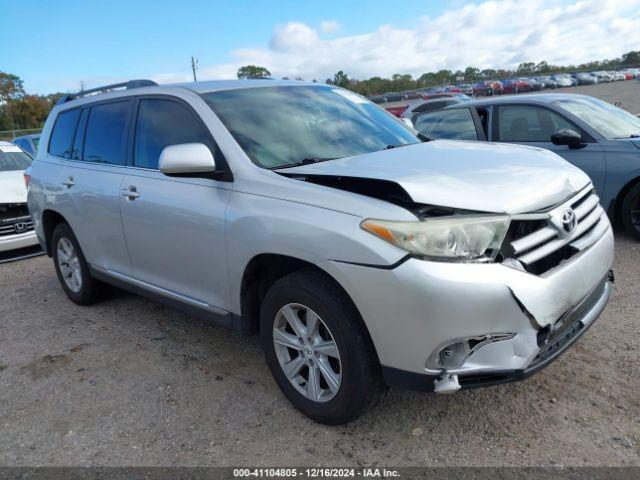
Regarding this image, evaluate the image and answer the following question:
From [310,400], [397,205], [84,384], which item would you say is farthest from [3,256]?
[397,205]

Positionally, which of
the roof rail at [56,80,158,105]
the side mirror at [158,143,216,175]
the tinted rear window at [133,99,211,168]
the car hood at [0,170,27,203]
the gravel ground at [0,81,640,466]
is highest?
the roof rail at [56,80,158,105]

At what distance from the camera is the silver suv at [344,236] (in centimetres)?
Answer: 229

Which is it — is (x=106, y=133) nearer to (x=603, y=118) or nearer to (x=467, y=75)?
(x=603, y=118)

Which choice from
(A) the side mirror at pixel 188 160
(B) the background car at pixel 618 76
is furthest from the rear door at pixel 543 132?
(B) the background car at pixel 618 76

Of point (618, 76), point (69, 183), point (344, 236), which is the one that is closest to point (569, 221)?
point (344, 236)

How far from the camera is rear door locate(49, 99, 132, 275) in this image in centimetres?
395

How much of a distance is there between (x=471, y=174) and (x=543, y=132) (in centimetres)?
408

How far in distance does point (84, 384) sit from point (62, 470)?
91 centimetres

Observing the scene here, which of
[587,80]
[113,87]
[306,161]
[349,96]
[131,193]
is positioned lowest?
[587,80]

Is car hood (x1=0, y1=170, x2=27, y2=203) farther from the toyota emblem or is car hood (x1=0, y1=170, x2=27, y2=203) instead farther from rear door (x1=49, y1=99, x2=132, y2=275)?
the toyota emblem

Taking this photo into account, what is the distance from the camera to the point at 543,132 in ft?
20.3

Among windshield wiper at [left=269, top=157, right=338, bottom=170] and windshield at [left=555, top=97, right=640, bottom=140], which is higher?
windshield wiper at [left=269, top=157, right=338, bottom=170]

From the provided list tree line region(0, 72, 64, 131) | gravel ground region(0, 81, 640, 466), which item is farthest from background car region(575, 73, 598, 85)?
gravel ground region(0, 81, 640, 466)

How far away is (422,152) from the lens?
3.23 metres
